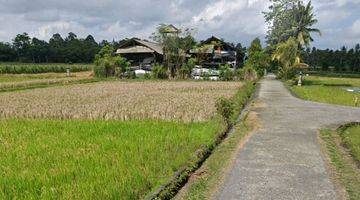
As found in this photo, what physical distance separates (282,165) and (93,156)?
11.1 feet

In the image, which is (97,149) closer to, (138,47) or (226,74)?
(226,74)

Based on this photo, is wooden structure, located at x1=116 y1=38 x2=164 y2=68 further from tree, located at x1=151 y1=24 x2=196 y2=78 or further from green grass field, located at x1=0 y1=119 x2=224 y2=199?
green grass field, located at x1=0 y1=119 x2=224 y2=199

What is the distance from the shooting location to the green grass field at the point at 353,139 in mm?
8375

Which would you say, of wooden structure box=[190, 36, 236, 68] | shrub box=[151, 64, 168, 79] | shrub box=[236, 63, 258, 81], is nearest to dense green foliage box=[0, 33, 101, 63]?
wooden structure box=[190, 36, 236, 68]

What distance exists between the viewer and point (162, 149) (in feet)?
26.2

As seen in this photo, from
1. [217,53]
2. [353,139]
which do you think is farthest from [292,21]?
[353,139]

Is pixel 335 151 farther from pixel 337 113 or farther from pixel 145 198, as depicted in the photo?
pixel 337 113

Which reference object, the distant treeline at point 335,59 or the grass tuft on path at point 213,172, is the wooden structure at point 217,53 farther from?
the grass tuft on path at point 213,172

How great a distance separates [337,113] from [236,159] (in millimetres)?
8050

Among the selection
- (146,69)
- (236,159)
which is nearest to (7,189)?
(236,159)

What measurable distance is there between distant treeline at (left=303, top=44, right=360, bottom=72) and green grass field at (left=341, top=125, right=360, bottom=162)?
6967 cm

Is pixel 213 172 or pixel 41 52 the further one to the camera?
pixel 41 52

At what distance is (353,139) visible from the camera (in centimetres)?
996

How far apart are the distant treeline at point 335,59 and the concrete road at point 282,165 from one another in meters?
70.2
